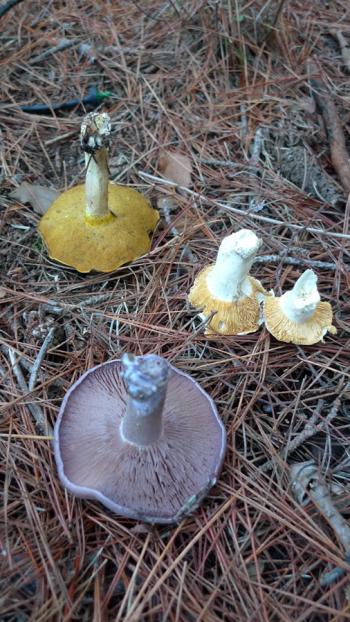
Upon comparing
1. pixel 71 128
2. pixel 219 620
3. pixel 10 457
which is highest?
pixel 71 128

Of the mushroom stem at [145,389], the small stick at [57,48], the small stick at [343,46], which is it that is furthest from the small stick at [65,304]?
the small stick at [343,46]

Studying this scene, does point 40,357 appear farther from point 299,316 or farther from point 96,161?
point 299,316

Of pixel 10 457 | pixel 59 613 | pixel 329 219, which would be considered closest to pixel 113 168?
pixel 329 219

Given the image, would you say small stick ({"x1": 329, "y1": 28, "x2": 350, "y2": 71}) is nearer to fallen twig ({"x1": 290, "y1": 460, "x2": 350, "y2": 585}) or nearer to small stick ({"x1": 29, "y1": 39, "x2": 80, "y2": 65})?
small stick ({"x1": 29, "y1": 39, "x2": 80, "y2": 65})

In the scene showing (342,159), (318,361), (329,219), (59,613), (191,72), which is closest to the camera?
(59,613)

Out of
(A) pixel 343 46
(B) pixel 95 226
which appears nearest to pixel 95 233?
(B) pixel 95 226

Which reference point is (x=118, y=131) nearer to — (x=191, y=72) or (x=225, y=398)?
(x=191, y=72)
